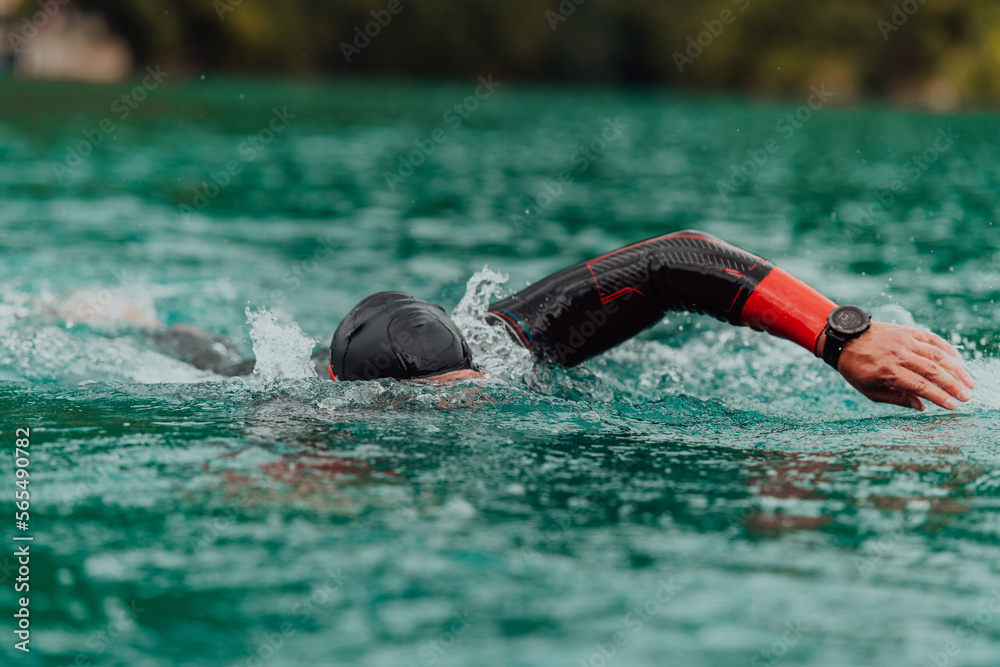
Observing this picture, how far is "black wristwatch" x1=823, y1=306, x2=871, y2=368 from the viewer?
386 cm

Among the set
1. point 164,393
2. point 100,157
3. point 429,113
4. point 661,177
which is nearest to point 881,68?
point 429,113

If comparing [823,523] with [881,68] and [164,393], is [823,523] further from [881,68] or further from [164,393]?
[881,68]

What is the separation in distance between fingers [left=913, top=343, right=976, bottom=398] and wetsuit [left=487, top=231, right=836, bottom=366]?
39 centimetres

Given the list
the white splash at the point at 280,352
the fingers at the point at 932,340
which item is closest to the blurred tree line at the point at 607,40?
the fingers at the point at 932,340

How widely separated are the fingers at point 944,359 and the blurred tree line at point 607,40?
45727 mm

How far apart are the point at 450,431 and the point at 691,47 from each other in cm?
5357

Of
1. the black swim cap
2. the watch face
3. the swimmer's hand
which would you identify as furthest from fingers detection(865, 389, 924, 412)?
the black swim cap

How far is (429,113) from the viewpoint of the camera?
102 ft

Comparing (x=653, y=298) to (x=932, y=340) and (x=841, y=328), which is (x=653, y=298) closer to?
(x=841, y=328)

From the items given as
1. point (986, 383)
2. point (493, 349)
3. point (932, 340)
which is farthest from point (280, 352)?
point (986, 383)

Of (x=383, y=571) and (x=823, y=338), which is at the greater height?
(x=823, y=338)

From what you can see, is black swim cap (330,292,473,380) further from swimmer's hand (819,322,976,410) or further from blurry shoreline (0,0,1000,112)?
blurry shoreline (0,0,1000,112)

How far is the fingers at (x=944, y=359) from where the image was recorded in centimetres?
374

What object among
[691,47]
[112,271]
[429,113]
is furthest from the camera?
[691,47]
